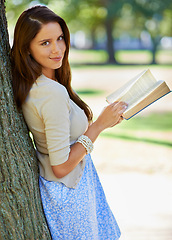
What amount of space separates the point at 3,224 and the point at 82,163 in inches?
18.2

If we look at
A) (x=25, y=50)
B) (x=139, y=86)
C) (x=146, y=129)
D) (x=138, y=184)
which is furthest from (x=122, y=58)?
(x=25, y=50)

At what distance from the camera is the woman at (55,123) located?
1.72 meters

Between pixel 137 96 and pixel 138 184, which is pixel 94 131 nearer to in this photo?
pixel 137 96

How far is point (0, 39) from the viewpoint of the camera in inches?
69.2

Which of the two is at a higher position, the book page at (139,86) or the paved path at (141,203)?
the book page at (139,86)

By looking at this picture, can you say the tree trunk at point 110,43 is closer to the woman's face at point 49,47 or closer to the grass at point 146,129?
the grass at point 146,129

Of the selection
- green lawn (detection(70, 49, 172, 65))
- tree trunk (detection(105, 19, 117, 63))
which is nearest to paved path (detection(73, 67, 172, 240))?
tree trunk (detection(105, 19, 117, 63))

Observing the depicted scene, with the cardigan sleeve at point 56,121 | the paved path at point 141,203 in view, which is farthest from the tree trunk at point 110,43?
the cardigan sleeve at point 56,121

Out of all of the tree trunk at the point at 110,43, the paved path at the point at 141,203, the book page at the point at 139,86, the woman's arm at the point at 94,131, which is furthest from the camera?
the tree trunk at the point at 110,43

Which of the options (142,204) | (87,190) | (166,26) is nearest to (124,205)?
(142,204)

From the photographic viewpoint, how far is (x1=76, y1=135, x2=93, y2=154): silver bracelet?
5.93 feet

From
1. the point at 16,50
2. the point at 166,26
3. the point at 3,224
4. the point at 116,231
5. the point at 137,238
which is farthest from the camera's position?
the point at 166,26

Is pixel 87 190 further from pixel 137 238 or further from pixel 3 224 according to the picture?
pixel 137 238

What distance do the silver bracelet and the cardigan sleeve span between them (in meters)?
0.10
